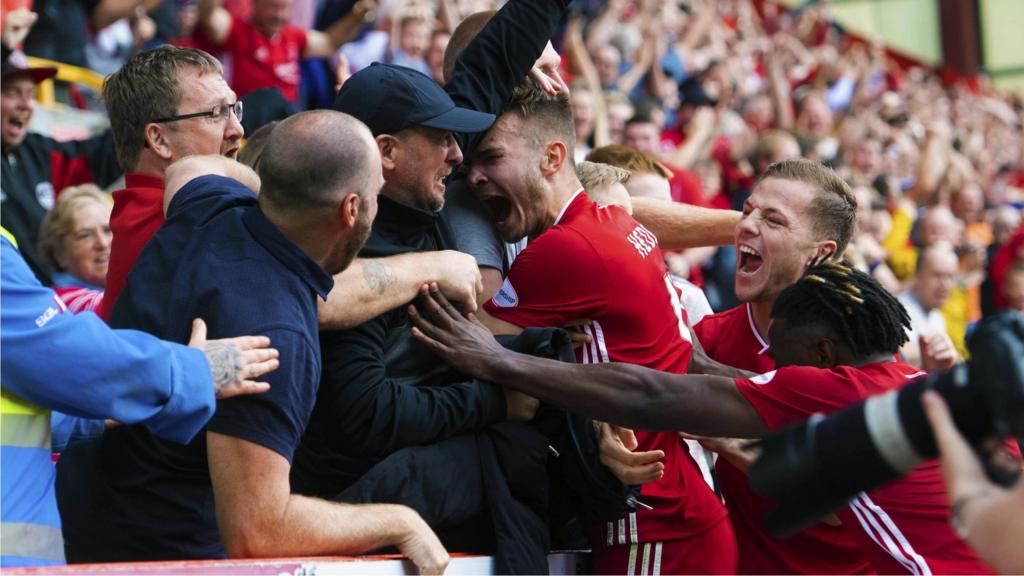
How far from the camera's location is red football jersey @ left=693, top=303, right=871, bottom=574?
171 inches

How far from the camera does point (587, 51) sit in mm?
11609

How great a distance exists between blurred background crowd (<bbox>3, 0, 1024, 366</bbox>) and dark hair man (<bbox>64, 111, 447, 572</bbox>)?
231 centimetres

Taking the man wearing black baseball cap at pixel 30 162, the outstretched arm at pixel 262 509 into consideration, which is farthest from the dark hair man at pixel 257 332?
the man wearing black baseball cap at pixel 30 162

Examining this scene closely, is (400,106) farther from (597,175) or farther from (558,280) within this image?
(597,175)

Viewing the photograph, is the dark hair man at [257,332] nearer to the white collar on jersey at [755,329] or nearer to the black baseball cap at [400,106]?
the black baseball cap at [400,106]

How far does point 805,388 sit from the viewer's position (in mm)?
3596

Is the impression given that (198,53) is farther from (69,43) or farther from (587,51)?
(587,51)

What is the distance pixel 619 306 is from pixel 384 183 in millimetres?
763

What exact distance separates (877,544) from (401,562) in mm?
1443

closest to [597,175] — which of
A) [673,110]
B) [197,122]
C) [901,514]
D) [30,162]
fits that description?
[197,122]

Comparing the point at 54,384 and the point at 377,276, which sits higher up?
the point at 377,276

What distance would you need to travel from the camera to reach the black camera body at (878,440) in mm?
2092

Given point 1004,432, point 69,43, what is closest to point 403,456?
point 1004,432

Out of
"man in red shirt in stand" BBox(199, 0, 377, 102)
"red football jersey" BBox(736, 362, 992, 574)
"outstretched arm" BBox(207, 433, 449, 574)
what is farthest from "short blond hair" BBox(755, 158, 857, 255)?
"man in red shirt in stand" BBox(199, 0, 377, 102)
